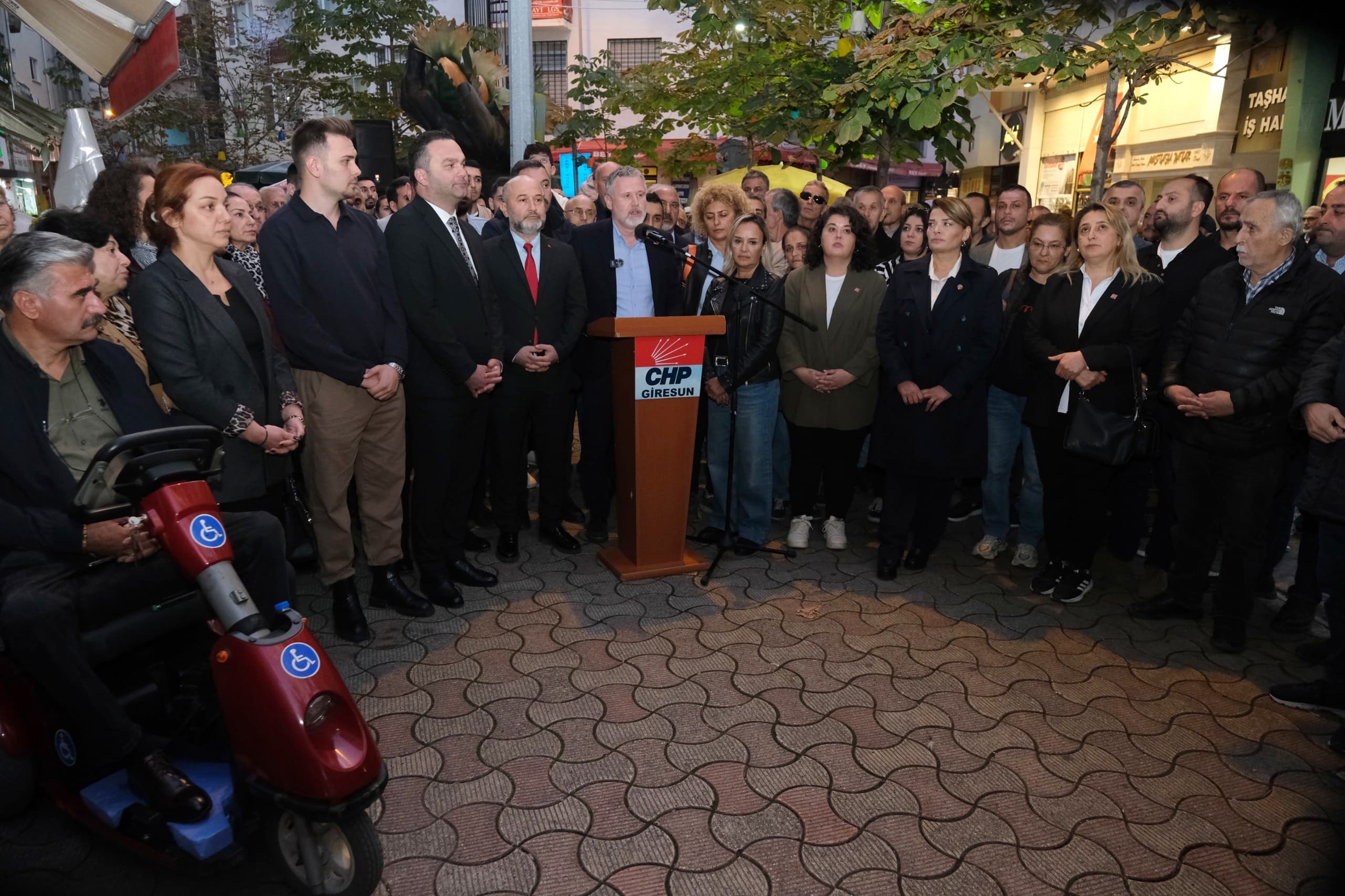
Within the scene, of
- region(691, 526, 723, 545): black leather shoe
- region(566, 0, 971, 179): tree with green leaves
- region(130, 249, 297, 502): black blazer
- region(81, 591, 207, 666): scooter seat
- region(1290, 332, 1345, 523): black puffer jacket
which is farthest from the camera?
region(566, 0, 971, 179): tree with green leaves

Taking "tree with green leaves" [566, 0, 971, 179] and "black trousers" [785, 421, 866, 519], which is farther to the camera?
"tree with green leaves" [566, 0, 971, 179]

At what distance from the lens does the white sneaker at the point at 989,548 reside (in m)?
4.88

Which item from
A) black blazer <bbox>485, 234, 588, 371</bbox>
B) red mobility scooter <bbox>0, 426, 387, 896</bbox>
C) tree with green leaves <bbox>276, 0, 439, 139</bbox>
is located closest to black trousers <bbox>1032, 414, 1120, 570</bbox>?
black blazer <bbox>485, 234, 588, 371</bbox>

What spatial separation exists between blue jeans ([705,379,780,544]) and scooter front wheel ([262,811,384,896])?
2955 mm

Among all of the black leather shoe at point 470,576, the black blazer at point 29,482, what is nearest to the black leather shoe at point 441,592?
the black leather shoe at point 470,576

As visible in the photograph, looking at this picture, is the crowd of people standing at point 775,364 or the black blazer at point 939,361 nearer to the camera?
the crowd of people standing at point 775,364

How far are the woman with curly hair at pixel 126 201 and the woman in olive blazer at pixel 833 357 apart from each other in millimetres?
3273

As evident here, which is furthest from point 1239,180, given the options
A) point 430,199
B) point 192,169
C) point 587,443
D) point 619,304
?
point 192,169

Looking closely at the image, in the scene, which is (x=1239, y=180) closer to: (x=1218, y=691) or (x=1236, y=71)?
(x=1218, y=691)

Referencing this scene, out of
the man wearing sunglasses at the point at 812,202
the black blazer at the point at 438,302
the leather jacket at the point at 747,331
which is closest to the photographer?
the black blazer at the point at 438,302

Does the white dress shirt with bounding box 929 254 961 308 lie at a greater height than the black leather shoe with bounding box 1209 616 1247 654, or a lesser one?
greater

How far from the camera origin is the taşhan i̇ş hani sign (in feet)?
13.8

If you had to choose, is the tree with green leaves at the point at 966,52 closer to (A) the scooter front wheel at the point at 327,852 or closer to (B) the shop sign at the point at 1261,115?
(A) the scooter front wheel at the point at 327,852

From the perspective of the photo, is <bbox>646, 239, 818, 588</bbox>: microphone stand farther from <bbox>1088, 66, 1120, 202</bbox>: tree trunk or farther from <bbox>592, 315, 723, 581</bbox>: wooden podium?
<bbox>1088, 66, 1120, 202</bbox>: tree trunk
